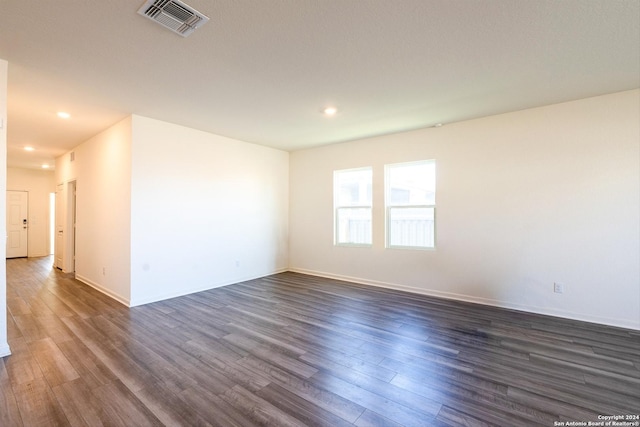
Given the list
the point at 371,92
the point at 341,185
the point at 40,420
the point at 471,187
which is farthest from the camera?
the point at 341,185

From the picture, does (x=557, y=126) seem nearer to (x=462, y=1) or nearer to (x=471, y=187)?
(x=471, y=187)

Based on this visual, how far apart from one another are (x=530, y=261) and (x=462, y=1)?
3383 mm

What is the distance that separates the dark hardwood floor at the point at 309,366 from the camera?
1853mm

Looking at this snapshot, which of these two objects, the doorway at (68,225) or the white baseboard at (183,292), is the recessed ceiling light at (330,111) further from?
the doorway at (68,225)

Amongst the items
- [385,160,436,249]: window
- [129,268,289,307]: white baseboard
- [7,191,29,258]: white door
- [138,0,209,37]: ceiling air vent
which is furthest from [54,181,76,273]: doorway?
[385,160,436,249]: window

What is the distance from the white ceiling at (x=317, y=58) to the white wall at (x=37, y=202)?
6400 mm

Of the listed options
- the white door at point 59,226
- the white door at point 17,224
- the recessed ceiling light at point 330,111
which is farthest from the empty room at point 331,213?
the white door at point 17,224

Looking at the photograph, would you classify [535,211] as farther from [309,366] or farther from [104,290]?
[104,290]

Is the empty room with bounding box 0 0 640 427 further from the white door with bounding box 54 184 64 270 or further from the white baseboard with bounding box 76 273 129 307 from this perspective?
A: the white door with bounding box 54 184 64 270

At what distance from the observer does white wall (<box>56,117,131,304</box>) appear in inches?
160

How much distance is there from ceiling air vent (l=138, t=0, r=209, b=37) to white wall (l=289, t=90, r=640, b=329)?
366 centimetres

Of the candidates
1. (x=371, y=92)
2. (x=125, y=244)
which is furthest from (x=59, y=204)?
(x=371, y=92)

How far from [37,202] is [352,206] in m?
10.1

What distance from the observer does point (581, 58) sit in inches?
100
